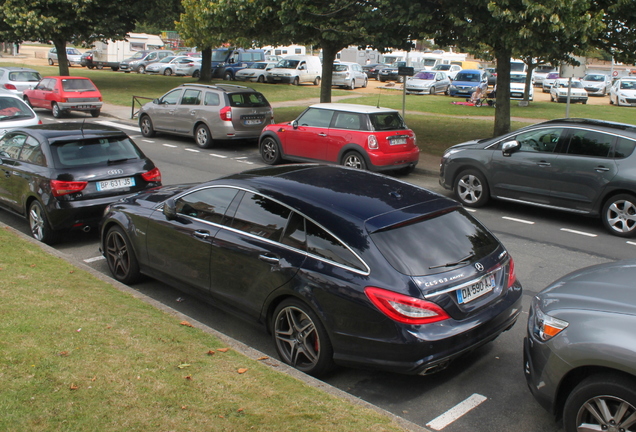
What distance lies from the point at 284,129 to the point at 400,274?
36.5ft

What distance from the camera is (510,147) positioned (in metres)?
10.9

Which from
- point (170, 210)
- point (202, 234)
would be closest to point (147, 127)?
point (170, 210)

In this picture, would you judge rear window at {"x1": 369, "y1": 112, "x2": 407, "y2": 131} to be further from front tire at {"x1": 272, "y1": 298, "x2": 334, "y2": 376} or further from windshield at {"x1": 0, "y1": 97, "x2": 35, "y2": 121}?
front tire at {"x1": 272, "y1": 298, "x2": 334, "y2": 376}

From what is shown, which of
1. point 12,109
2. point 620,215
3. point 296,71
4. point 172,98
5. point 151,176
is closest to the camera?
point 151,176

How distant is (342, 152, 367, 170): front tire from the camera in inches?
537

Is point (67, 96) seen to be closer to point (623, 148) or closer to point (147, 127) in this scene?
point (147, 127)

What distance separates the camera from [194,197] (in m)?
6.15

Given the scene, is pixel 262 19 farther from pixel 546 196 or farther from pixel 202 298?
pixel 202 298

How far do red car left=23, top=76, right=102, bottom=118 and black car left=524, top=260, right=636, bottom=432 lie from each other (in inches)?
→ 903

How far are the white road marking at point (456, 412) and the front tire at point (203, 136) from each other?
1406cm

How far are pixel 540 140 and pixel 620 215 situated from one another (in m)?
1.86

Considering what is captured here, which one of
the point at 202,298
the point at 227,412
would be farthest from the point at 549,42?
the point at 227,412

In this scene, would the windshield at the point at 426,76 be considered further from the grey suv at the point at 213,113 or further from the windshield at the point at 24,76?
the grey suv at the point at 213,113

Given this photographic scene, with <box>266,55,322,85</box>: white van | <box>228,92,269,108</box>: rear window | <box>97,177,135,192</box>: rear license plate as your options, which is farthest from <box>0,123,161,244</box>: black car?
<box>266,55,322,85</box>: white van
